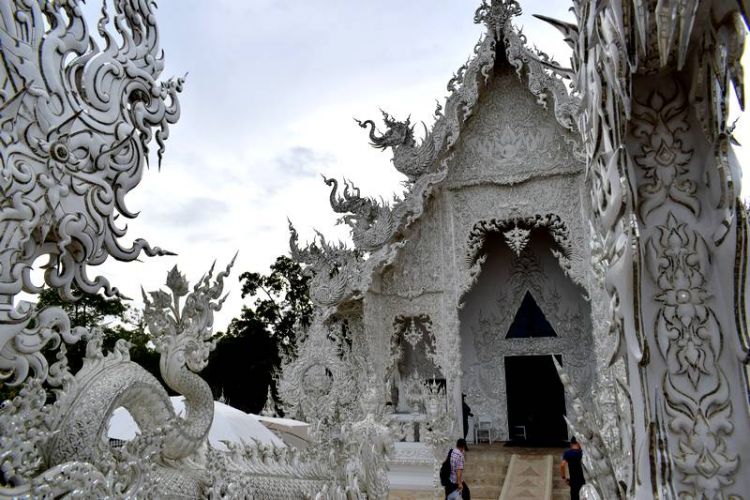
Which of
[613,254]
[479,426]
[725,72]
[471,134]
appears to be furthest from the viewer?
[479,426]

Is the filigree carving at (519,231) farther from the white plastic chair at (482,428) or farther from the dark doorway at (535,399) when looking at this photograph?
the white plastic chair at (482,428)

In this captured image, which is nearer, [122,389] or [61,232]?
[61,232]

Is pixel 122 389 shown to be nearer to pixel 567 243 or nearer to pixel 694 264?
pixel 694 264

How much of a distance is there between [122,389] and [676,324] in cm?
279

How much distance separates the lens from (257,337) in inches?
837

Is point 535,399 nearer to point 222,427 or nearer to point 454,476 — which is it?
point 454,476

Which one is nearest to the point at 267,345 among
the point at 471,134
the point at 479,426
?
the point at 479,426

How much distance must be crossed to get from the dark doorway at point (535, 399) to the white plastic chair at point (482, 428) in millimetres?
374

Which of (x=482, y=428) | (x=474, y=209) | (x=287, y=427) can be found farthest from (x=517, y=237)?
(x=287, y=427)

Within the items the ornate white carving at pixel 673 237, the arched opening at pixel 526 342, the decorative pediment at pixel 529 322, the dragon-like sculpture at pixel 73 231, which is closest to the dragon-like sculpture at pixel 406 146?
the arched opening at pixel 526 342

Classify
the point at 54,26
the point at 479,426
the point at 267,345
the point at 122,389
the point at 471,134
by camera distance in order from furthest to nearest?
the point at 267,345, the point at 479,426, the point at 471,134, the point at 122,389, the point at 54,26

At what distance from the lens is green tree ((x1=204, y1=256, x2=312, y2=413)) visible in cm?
2006

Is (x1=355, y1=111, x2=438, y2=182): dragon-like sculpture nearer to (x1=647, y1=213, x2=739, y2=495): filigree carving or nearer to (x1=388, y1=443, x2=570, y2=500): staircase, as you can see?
(x1=388, y1=443, x2=570, y2=500): staircase

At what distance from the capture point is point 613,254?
196 cm
